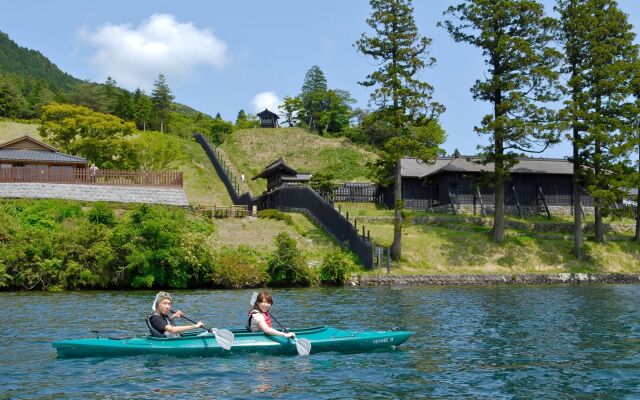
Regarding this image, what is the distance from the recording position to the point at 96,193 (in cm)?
4847

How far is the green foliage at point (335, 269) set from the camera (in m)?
36.2

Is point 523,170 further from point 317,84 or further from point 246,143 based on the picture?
point 317,84

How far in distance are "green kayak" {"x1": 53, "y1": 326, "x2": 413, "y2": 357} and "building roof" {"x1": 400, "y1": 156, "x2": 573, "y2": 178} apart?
125 feet

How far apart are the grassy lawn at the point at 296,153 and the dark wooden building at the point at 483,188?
18014mm

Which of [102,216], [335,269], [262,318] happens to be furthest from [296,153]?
[262,318]

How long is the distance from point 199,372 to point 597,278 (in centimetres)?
3171

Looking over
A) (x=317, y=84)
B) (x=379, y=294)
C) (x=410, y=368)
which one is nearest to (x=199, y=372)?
(x=410, y=368)

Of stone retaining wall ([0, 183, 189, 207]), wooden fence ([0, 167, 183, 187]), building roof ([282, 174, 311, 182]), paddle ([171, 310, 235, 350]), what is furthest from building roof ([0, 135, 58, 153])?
paddle ([171, 310, 235, 350])

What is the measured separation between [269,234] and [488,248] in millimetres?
14048

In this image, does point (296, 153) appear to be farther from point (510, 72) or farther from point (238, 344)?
point (238, 344)

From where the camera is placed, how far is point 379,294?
104ft

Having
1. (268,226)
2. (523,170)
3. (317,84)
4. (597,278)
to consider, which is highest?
(317,84)

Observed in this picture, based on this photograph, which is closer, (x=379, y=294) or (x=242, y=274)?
(x=379, y=294)

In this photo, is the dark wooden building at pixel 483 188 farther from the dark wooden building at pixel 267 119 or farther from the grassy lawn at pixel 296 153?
the dark wooden building at pixel 267 119
